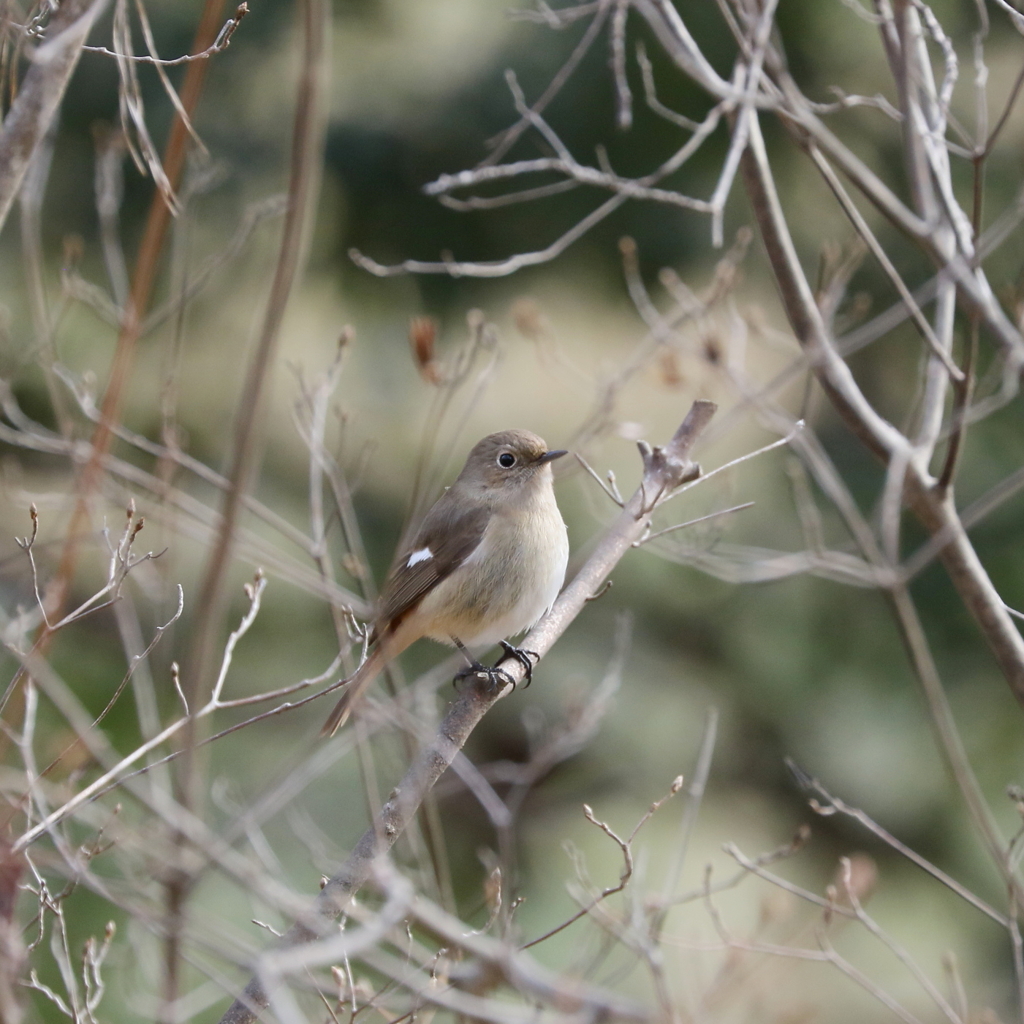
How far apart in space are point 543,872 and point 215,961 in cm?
232

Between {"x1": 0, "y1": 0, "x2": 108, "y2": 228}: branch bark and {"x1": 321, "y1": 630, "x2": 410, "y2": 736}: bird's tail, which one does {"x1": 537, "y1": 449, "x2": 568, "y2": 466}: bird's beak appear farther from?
{"x1": 0, "y1": 0, "x2": 108, "y2": 228}: branch bark

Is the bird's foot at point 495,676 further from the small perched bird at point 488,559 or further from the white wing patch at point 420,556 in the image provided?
the white wing patch at point 420,556

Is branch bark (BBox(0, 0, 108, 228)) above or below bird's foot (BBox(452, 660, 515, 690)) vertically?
above

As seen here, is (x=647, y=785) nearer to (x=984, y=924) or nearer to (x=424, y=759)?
(x=984, y=924)

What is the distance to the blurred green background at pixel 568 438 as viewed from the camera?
23.0ft

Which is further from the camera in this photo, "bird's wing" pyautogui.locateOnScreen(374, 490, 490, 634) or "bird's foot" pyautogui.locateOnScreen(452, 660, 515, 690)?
"bird's wing" pyautogui.locateOnScreen(374, 490, 490, 634)

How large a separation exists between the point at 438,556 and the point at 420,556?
3.8 inches

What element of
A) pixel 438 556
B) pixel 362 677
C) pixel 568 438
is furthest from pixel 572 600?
pixel 568 438

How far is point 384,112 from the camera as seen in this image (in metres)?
7.43

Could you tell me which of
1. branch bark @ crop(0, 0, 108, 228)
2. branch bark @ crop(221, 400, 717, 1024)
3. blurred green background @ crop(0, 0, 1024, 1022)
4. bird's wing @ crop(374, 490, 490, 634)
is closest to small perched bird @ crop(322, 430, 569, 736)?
bird's wing @ crop(374, 490, 490, 634)

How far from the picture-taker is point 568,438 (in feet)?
22.0

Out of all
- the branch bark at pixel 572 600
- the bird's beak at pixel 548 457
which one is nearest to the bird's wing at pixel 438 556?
the bird's beak at pixel 548 457

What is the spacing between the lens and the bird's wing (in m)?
4.44

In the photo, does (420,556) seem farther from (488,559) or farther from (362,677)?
(362,677)
